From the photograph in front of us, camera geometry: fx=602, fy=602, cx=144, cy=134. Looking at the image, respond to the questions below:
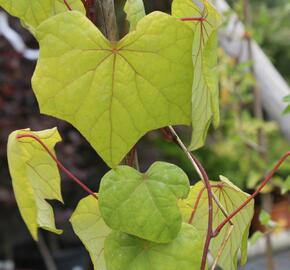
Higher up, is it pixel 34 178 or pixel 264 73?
pixel 34 178

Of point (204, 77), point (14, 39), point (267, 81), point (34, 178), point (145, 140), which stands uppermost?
point (204, 77)

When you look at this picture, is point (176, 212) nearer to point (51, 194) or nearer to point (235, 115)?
point (51, 194)

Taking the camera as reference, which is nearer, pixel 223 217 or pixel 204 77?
pixel 204 77

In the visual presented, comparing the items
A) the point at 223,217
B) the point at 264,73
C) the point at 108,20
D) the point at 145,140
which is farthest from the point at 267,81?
the point at 145,140

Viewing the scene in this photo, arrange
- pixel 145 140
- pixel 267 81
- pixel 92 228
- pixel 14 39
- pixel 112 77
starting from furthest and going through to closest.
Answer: pixel 145 140, pixel 14 39, pixel 267 81, pixel 92 228, pixel 112 77

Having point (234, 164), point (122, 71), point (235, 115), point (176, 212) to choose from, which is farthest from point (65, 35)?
point (234, 164)

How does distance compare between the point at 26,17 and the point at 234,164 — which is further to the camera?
the point at 234,164

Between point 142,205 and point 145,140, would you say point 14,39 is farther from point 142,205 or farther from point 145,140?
point 142,205

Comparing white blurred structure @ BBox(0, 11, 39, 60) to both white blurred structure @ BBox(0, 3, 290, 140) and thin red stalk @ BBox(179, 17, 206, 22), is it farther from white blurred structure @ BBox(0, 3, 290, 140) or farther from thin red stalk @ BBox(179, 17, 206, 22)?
thin red stalk @ BBox(179, 17, 206, 22)
